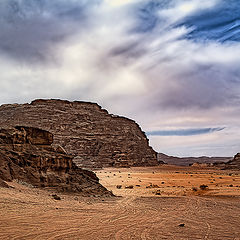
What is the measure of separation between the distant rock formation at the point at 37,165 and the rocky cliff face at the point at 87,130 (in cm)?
4424

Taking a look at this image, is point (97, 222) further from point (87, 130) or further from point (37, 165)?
point (87, 130)

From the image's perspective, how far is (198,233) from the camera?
7.21 metres

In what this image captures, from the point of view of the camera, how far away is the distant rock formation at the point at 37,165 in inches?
517

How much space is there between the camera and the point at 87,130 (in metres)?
74.6

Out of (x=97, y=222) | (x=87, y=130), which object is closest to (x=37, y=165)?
(x=97, y=222)

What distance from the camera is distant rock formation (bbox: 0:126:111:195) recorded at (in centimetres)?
1314

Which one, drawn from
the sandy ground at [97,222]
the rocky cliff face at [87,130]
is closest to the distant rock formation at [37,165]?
the sandy ground at [97,222]

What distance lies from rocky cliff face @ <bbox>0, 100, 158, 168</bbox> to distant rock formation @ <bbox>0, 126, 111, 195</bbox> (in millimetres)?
44243

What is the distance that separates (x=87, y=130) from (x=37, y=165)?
61.0 metres

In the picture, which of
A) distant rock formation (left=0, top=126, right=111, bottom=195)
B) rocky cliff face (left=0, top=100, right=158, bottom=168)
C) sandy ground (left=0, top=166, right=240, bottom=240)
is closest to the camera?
sandy ground (left=0, top=166, right=240, bottom=240)

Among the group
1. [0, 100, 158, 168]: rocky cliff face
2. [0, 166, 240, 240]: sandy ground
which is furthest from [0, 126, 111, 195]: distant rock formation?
[0, 100, 158, 168]: rocky cliff face

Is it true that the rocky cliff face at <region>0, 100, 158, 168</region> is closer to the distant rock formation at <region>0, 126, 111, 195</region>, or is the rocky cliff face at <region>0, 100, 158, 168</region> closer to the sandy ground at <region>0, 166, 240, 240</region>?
the distant rock formation at <region>0, 126, 111, 195</region>

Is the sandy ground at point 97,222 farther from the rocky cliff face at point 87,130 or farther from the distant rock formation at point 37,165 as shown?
the rocky cliff face at point 87,130

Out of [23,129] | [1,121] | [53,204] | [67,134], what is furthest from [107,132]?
[53,204]
